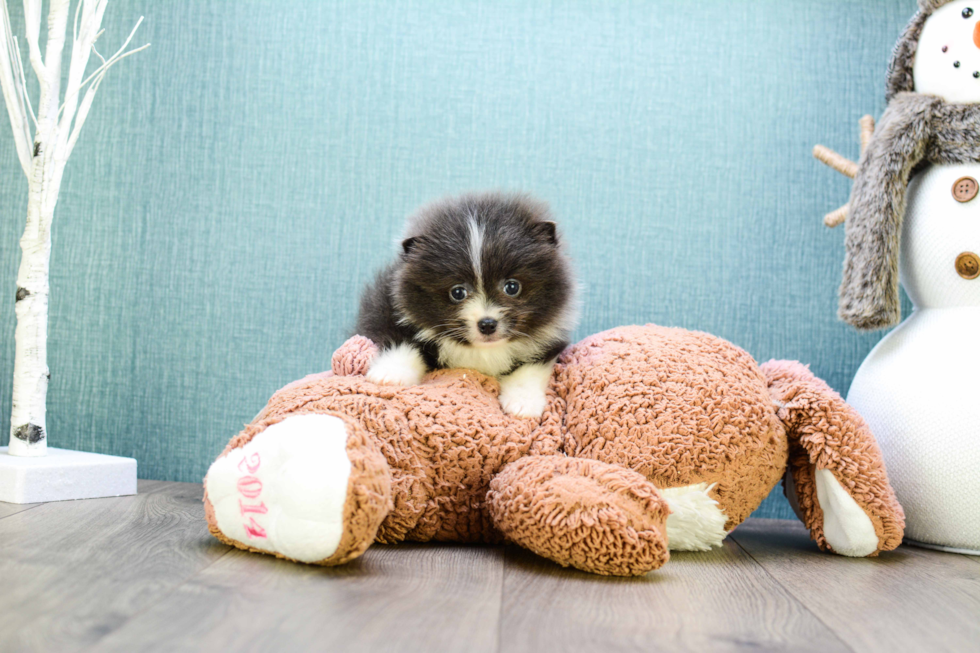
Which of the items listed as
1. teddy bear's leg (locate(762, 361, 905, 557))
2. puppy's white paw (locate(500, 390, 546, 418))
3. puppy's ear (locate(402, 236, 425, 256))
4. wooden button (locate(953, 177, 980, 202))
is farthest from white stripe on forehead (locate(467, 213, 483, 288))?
wooden button (locate(953, 177, 980, 202))

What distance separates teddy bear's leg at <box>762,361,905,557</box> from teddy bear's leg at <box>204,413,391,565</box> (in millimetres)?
755

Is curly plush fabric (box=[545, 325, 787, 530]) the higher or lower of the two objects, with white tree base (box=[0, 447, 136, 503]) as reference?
higher

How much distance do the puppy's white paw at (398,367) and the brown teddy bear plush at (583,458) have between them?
33 mm

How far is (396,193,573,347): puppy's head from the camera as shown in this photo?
4.31ft

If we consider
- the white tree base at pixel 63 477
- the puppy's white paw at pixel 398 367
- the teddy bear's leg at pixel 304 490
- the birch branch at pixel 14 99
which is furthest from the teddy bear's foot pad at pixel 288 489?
the birch branch at pixel 14 99

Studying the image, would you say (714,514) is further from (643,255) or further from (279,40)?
(279,40)

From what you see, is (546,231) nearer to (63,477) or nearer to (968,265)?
(968,265)

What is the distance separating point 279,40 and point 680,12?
1048 mm

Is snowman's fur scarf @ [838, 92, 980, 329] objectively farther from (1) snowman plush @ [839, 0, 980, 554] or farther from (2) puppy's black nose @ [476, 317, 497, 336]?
(2) puppy's black nose @ [476, 317, 497, 336]

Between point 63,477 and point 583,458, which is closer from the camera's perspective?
point 583,458

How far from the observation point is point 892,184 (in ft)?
4.90

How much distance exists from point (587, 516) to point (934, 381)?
81 cm

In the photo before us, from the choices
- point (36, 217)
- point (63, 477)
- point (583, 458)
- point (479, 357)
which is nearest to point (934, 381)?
point (583, 458)

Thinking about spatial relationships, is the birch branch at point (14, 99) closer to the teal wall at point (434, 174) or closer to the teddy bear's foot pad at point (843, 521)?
the teal wall at point (434, 174)
